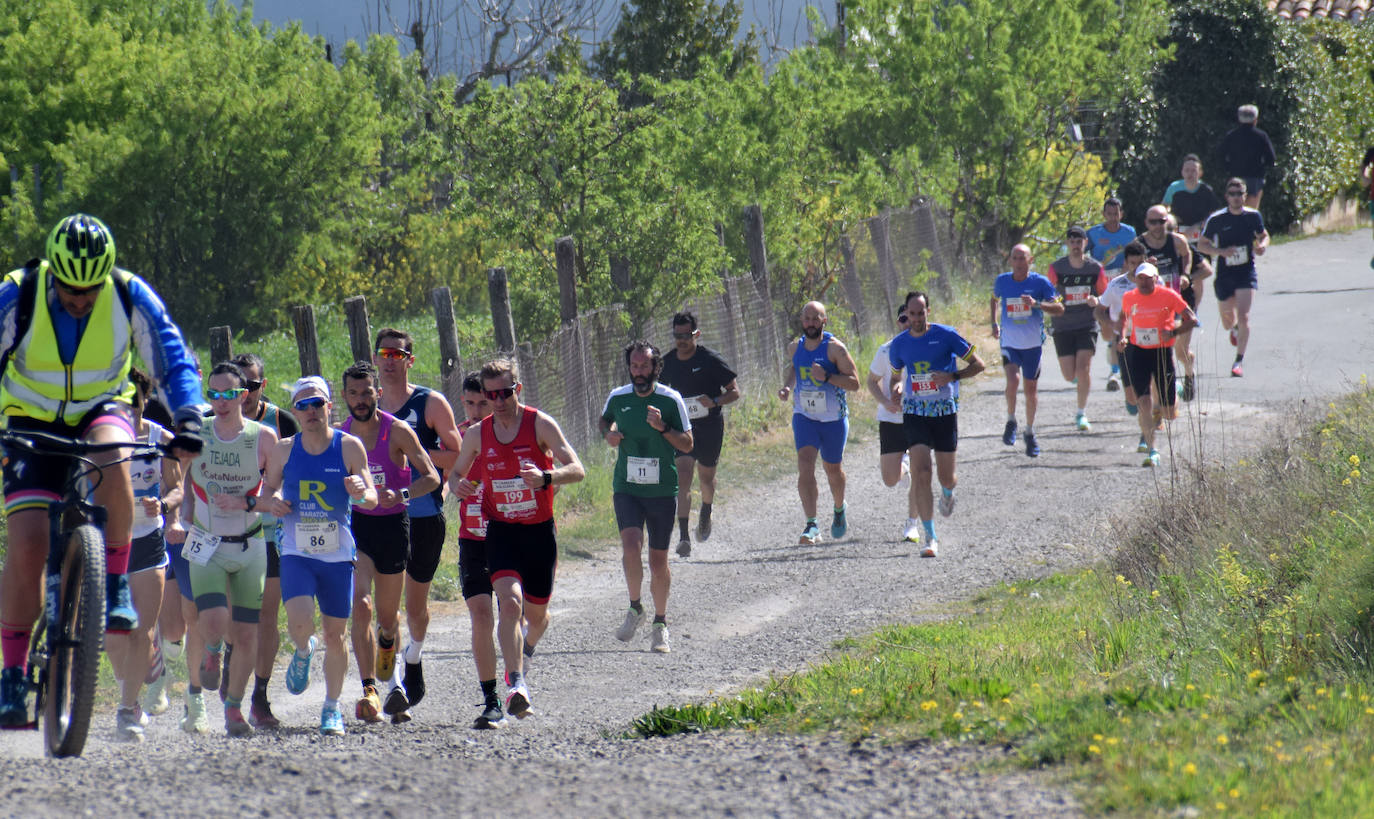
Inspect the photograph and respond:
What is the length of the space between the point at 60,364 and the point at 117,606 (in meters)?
0.96

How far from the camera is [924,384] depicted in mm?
12320

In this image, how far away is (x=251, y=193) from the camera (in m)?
29.8

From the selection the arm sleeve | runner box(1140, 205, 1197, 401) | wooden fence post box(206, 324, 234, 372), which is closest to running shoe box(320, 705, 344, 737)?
the arm sleeve

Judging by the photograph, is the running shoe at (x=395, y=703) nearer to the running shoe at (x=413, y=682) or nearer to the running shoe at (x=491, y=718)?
the running shoe at (x=413, y=682)

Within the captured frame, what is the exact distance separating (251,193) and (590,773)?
2588 cm

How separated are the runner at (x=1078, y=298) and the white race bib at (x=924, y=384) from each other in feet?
13.6

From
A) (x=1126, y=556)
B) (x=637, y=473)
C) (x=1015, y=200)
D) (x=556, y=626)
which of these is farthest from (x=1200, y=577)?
(x=1015, y=200)

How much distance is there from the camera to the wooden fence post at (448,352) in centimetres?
1302

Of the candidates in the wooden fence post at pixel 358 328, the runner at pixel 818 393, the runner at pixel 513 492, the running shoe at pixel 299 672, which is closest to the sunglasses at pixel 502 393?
the runner at pixel 513 492

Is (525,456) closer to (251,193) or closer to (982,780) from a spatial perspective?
(982,780)

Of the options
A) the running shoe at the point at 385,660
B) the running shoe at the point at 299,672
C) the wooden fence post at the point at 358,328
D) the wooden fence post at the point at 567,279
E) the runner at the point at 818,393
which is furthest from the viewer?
the wooden fence post at the point at 567,279

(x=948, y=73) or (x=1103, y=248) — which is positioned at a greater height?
(x=948, y=73)

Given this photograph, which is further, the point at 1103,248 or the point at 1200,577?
the point at 1103,248

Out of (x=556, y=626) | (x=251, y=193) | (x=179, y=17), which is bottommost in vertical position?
(x=556, y=626)
